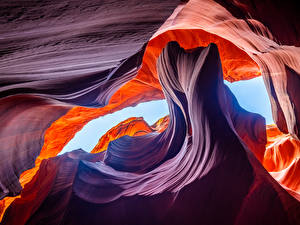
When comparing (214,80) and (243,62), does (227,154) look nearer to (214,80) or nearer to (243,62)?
(214,80)

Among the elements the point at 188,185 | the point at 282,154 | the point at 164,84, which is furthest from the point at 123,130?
the point at 188,185

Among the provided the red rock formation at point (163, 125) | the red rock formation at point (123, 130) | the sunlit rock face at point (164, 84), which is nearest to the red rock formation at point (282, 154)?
the sunlit rock face at point (164, 84)

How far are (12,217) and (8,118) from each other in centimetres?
279

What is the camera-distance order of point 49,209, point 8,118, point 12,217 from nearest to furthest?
1. point 8,118
2. point 49,209
3. point 12,217

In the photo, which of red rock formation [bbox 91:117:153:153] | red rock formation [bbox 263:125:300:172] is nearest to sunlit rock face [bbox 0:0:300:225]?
red rock formation [bbox 263:125:300:172]

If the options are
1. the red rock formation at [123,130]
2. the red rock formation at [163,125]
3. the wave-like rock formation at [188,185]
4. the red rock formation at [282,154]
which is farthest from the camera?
the red rock formation at [163,125]

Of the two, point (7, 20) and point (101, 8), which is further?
point (101, 8)

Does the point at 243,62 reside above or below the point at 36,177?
above

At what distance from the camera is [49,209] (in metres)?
3.23

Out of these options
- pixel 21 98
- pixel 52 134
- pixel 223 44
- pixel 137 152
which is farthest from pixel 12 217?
pixel 223 44

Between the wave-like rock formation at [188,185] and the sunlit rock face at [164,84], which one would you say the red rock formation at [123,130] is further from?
the wave-like rock formation at [188,185]

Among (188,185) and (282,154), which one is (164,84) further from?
(282,154)

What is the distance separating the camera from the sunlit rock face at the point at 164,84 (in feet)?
5.13

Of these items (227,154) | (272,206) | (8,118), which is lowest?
(272,206)
